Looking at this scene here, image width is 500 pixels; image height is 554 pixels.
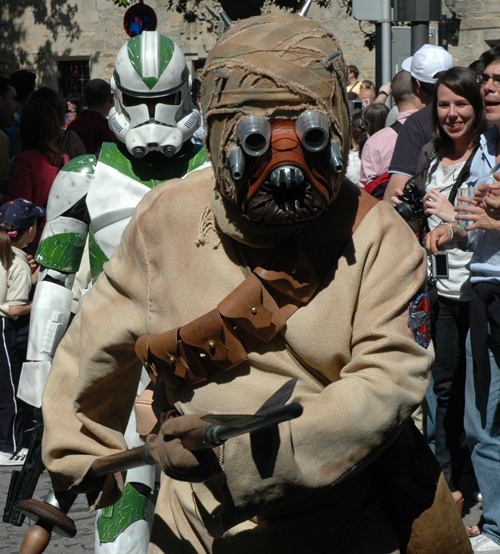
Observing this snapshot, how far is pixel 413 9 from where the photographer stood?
9.16 metres

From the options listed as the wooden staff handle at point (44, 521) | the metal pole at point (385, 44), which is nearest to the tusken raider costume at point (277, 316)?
the wooden staff handle at point (44, 521)

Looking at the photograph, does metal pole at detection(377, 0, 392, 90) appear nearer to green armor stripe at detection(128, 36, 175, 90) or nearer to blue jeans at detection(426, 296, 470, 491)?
blue jeans at detection(426, 296, 470, 491)

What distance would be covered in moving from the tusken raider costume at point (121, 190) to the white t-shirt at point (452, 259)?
1.35m

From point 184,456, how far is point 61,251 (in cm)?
229

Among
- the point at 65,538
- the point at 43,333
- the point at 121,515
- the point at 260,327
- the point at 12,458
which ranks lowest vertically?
the point at 12,458

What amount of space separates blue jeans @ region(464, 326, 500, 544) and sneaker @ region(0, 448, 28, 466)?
3.07 meters

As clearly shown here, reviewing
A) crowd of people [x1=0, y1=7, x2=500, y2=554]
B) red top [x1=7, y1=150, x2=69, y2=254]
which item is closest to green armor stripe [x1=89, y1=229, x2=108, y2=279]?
crowd of people [x1=0, y1=7, x2=500, y2=554]

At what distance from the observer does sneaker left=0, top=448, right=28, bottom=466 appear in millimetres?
7230

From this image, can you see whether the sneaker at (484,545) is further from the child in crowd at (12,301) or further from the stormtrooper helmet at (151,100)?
the child in crowd at (12,301)

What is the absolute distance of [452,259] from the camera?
5.40 meters

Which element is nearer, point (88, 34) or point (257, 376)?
point (257, 376)

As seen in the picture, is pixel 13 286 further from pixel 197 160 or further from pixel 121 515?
pixel 121 515

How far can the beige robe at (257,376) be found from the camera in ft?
8.05

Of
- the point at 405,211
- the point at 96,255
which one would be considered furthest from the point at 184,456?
the point at 405,211
